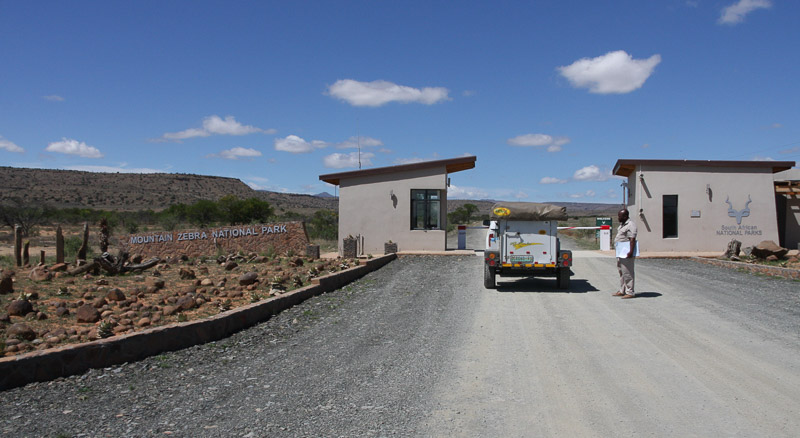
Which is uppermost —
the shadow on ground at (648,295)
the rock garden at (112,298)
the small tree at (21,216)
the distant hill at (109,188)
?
the distant hill at (109,188)

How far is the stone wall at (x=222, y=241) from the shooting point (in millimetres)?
24828

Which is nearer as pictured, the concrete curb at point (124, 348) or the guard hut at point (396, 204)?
the concrete curb at point (124, 348)

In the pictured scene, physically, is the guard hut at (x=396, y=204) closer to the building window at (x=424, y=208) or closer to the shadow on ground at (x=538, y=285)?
the building window at (x=424, y=208)

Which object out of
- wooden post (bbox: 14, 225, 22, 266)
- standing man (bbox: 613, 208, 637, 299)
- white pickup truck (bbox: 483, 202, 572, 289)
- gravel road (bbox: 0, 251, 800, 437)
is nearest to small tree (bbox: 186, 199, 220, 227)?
wooden post (bbox: 14, 225, 22, 266)

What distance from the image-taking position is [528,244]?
1448cm

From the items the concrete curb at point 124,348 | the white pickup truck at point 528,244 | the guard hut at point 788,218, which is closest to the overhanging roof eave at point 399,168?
the white pickup truck at point 528,244

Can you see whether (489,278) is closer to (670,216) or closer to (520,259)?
(520,259)

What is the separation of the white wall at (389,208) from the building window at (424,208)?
1.06ft

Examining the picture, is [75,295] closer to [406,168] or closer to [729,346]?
[729,346]

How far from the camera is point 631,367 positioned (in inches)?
276

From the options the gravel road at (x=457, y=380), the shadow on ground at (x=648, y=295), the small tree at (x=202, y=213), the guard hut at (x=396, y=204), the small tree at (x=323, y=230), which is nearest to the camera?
the gravel road at (x=457, y=380)

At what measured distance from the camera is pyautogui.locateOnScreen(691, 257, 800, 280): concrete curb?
17.0m

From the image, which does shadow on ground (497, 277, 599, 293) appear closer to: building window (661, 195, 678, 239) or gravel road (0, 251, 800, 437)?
gravel road (0, 251, 800, 437)

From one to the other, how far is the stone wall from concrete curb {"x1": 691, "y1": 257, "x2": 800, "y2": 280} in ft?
49.7
